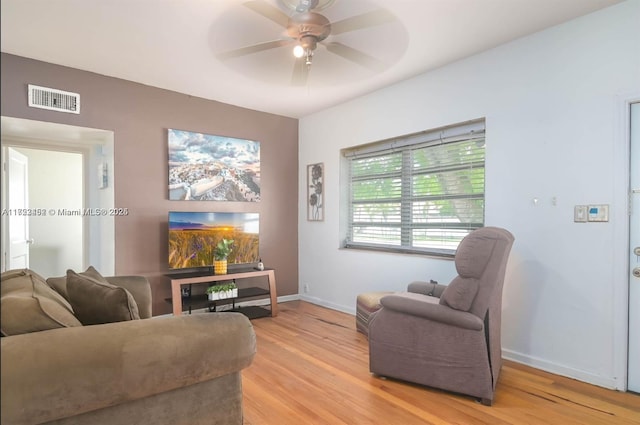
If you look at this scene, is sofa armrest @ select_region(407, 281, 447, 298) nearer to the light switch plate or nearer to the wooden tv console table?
the light switch plate

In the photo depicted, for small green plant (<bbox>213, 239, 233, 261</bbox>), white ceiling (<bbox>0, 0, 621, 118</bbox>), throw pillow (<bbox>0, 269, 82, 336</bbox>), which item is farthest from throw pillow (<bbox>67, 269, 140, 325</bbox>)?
small green plant (<bbox>213, 239, 233, 261</bbox>)

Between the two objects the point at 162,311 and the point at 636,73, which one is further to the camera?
the point at 162,311

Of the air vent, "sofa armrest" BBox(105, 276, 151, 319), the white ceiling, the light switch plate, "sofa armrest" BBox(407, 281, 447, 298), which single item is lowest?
"sofa armrest" BBox(407, 281, 447, 298)

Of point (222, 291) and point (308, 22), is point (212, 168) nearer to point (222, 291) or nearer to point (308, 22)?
point (222, 291)

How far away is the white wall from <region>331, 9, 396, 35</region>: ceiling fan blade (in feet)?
3.71

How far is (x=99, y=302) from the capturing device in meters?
1.53

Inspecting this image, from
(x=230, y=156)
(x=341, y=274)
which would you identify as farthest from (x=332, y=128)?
(x=341, y=274)

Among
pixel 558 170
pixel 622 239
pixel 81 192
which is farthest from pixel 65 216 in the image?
pixel 622 239

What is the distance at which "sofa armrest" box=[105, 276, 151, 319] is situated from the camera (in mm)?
2410

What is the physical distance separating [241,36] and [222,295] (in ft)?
8.42

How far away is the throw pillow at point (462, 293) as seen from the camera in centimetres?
217

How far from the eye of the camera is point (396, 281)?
12.3 feet

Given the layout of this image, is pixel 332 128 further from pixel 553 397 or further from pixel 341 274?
pixel 553 397

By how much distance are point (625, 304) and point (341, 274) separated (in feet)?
8.96
